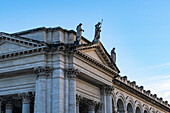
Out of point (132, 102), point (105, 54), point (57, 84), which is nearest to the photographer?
point (57, 84)

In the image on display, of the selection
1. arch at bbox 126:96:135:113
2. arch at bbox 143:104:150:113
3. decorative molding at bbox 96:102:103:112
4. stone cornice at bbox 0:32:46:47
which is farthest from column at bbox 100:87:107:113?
arch at bbox 143:104:150:113

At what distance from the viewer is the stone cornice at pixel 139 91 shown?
180 ft

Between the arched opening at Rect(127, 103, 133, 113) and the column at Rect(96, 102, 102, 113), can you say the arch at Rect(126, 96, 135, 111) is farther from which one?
the column at Rect(96, 102, 102, 113)

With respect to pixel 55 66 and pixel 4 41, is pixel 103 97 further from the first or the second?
pixel 4 41

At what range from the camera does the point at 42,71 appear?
3825 centimetres

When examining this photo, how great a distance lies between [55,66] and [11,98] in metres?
7.83

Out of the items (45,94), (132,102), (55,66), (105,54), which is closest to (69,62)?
(55,66)

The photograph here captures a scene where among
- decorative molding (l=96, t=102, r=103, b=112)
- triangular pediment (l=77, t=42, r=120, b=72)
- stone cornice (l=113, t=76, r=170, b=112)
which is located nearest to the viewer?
triangular pediment (l=77, t=42, r=120, b=72)

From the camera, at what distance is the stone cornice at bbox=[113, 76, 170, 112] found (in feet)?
180

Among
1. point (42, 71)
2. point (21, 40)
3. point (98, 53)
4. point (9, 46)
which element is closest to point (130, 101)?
point (98, 53)

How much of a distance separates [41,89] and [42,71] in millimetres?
1945

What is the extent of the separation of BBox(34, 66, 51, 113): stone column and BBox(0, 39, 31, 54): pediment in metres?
3.16

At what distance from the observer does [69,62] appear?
39562 mm

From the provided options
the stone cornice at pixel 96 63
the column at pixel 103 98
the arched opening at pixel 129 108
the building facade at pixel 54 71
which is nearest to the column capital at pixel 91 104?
the building facade at pixel 54 71
